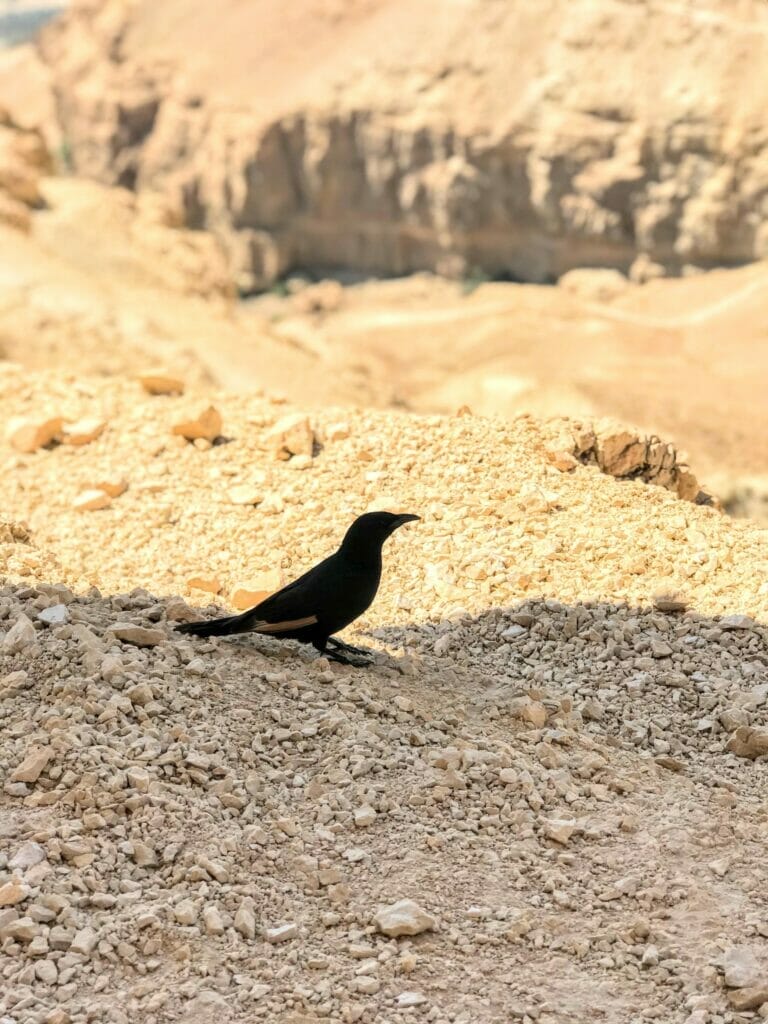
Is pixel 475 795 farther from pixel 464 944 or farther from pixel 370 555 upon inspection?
pixel 370 555

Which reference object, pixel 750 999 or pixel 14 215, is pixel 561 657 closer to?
pixel 750 999

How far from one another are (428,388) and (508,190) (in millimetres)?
7474

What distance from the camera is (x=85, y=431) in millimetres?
7352

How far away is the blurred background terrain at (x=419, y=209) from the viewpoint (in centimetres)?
1310

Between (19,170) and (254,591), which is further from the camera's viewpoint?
(19,170)

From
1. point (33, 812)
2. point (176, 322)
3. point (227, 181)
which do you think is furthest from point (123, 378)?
point (227, 181)

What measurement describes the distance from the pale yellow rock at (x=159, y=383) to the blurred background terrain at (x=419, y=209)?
221cm

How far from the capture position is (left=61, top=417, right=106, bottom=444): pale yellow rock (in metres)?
7.36

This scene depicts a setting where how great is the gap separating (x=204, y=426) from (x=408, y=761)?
3393 mm

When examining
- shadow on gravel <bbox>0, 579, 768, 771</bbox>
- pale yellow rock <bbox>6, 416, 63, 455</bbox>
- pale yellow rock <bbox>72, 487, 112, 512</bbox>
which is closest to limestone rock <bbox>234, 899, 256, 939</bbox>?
shadow on gravel <bbox>0, 579, 768, 771</bbox>

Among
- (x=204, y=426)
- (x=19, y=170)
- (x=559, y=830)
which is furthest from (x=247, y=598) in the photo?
(x=19, y=170)

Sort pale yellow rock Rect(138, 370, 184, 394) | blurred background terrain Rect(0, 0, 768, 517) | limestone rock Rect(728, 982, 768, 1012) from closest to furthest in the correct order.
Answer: limestone rock Rect(728, 982, 768, 1012)
pale yellow rock Rect(138, 370, 184, 394)
blurred background terrain Rect(0, 0, 768, 517)

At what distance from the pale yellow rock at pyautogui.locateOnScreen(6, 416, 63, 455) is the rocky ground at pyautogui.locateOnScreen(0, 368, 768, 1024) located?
3.68ft

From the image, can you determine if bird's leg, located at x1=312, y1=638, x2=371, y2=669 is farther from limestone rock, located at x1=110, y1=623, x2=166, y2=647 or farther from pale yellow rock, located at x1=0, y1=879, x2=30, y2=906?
pale yellow rock, located at x1=0, y1=879, x2=30, y2=906
